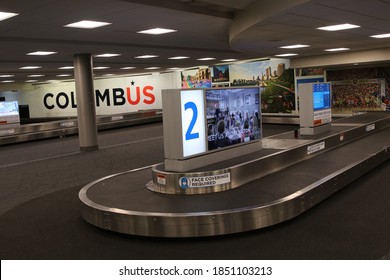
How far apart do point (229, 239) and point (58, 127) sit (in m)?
17.1

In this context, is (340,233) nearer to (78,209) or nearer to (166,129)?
(166,129)

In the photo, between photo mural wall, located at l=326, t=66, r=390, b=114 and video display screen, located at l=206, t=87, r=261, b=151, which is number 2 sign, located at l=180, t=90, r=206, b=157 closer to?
video display screen, located at l=206, t=87, r=261, b=151

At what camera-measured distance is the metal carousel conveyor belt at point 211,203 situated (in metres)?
5.11

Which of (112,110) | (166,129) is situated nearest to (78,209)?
(166,129)

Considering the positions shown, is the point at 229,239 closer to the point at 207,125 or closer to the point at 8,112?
the point at 207,125

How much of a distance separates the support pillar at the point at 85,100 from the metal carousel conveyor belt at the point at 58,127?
224 inches

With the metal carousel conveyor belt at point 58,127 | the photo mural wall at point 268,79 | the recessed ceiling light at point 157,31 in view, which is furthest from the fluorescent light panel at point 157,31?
the photo mural wall at point 268,79

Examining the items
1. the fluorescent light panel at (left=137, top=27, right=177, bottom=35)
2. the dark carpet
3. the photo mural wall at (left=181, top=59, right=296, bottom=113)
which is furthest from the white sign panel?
the photo mural wall at (left=181, top=59, right=296, bottom=113)

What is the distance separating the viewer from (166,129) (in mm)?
6281

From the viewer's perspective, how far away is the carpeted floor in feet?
15.1

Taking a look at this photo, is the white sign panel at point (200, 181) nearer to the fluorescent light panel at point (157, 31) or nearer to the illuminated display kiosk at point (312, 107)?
the fluorescent light panel at point (157, 31)

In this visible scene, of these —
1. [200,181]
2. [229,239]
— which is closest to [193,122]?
[200,181]

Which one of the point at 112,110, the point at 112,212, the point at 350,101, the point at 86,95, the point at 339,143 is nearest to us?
the point at 112,212

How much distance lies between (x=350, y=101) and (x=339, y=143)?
11.1 meters
